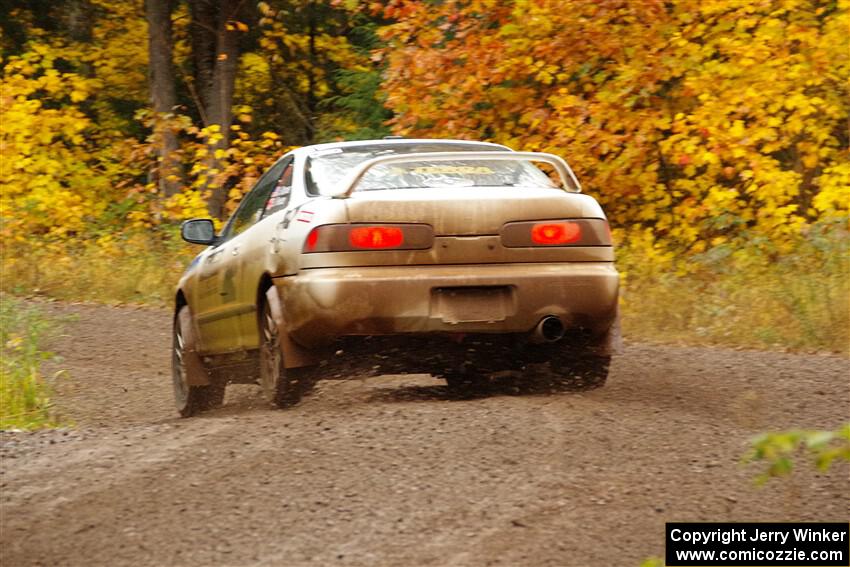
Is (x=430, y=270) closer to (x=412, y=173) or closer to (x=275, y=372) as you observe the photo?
(x=412, y=173)

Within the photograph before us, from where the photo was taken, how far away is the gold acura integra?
7938mm

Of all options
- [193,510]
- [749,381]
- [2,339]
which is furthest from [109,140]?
[193,510]

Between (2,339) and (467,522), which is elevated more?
(467,522)

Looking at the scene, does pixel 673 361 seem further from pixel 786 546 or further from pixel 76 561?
pixel 76 561

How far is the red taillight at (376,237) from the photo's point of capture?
794 cm

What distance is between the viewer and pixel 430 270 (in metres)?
8.02

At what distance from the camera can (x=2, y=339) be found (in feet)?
38.1

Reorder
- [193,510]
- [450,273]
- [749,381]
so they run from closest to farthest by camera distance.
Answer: [193,510]
[450,273]
[749,381]

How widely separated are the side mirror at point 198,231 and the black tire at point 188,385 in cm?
79

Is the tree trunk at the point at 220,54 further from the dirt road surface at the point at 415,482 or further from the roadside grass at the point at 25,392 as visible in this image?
the dirt road surface at the point at 415,482

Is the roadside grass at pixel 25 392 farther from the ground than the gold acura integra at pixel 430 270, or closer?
closer

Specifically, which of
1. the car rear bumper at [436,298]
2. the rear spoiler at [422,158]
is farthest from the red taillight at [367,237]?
the rear spoiler at [422,158]

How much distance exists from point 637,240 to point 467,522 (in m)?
12.8

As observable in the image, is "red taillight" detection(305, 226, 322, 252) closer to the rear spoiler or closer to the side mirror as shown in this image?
the rear spoiler
